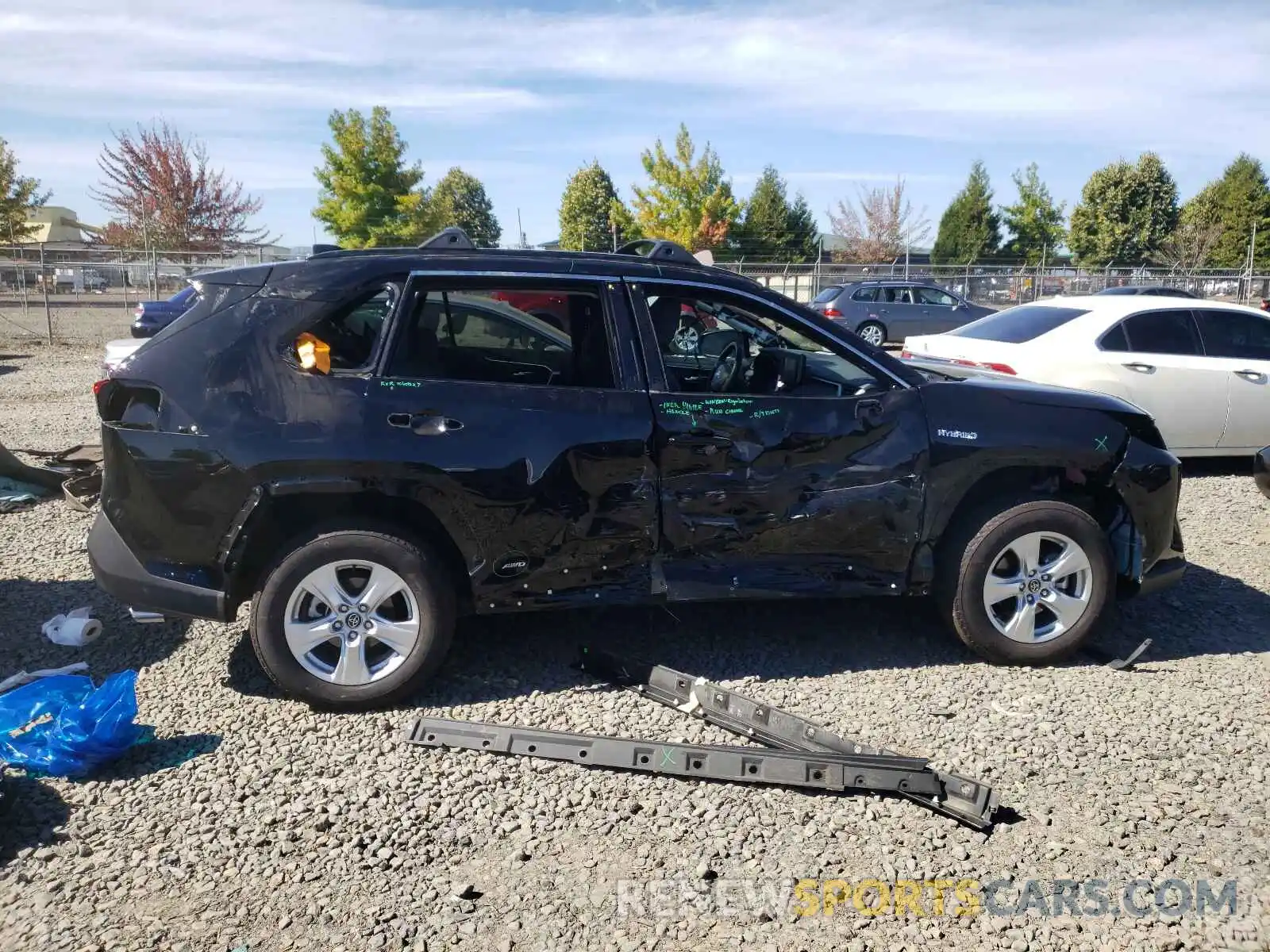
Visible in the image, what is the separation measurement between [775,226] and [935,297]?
27.2 metres

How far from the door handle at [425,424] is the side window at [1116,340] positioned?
6095 millimetres

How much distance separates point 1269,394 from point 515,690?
A: 7249mm

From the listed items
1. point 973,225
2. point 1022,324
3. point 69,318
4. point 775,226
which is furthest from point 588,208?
point 1022,324

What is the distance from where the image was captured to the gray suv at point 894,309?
2255 cm

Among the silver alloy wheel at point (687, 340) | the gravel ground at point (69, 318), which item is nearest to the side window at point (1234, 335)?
the silver alloy wheel at point (687, 340)

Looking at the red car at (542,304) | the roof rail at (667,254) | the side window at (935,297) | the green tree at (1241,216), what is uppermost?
the green tree at (1241,216)

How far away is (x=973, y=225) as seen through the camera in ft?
165

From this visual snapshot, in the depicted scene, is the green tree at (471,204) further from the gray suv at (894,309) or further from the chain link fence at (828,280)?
the gray suv at (894,309)

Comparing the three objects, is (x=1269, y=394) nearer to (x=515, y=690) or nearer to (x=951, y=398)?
(x=951, y=398)

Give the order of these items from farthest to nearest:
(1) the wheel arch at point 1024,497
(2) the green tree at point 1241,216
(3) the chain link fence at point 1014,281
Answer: (2) the green tree at point 1241,216
(3) the chain link fence at point 1014,281
(1) the wheel arch at point 1024,497

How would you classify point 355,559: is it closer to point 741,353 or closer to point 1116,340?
point 741,353

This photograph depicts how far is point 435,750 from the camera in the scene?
3770 millimetres

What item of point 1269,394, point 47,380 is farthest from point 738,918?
point 47,380

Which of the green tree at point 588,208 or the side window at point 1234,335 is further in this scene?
the green tree at point 588,208
